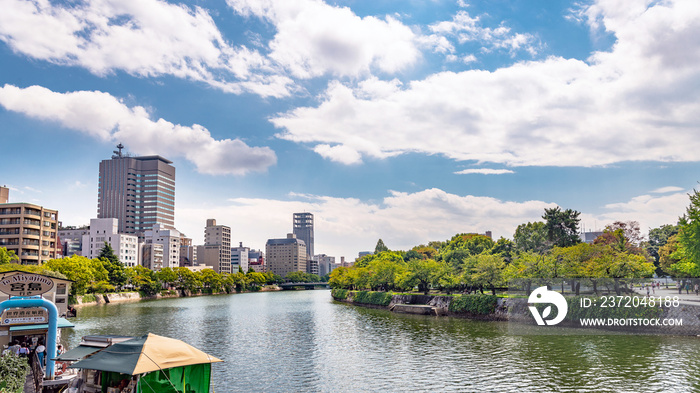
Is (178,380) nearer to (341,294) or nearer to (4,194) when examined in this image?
(341,294)

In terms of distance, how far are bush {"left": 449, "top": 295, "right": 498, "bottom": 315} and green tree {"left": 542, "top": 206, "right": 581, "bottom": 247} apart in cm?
4058

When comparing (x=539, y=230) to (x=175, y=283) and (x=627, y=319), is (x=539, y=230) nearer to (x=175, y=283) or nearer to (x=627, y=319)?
(x=627, y=319)

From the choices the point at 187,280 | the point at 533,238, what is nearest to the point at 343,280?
the point at 533,238

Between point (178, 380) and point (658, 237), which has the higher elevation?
point (658, 237)

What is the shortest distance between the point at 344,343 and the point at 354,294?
74663mm

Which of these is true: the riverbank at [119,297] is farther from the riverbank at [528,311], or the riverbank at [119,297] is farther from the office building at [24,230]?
the riverbank at [528,311]

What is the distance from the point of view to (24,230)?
119m

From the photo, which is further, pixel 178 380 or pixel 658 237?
pixel 658 237

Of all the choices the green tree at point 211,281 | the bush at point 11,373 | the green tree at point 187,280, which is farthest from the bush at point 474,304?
the green tree at point 211,281

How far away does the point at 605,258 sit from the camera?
60.1 metres

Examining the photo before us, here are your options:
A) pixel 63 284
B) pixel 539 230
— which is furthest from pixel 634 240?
pixel 63 284

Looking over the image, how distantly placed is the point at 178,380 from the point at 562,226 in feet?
346

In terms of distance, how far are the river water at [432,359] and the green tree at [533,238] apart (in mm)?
65433

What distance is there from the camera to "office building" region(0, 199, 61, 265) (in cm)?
11844
